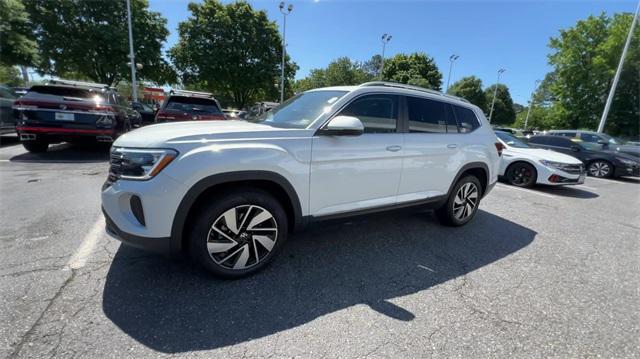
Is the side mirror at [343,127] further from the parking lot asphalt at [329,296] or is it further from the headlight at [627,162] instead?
the headlight at [627,162]

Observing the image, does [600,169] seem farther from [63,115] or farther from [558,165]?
[63,115]

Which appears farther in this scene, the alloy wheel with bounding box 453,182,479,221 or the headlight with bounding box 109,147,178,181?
the alloy wheel with bounding box 453,182,479,221

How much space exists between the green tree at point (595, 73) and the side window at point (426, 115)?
98.7 ft

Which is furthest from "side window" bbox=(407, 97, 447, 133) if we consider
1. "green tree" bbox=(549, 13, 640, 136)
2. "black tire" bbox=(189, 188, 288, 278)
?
"green tree" bbox=(549, 13, 640, 136)

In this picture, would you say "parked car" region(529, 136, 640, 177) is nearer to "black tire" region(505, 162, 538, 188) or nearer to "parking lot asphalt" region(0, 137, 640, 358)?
"black tire" region(505, 162, 538, 188)

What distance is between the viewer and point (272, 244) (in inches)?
98.6

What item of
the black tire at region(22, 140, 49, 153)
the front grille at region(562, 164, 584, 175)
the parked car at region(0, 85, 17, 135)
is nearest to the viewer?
the black tire at region(22, 140, 49, 153)

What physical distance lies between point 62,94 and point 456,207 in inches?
321

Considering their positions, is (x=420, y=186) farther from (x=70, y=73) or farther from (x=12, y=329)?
(x=70, y=73)

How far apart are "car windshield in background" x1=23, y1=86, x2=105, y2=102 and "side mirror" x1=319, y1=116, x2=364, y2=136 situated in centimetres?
650

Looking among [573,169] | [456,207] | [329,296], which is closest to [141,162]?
[329,296]

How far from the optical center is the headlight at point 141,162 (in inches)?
79.8

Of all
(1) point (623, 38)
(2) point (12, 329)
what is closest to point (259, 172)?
(2) point (12, 329)

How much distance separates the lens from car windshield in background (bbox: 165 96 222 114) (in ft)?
23.9
